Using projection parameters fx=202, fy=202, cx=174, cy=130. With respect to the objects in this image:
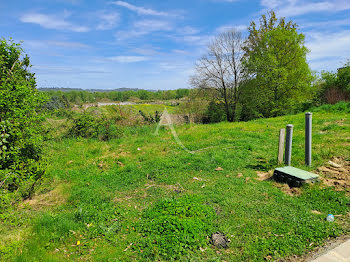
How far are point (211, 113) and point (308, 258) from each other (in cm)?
1899

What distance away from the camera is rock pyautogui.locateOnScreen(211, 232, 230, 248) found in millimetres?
3020

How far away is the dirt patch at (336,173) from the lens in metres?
4.26

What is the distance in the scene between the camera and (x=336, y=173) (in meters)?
4.67

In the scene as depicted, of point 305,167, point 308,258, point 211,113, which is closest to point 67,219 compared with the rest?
point 308,258

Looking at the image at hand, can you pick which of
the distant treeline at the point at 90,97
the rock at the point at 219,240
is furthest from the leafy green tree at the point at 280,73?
the rock at the point at 219,240

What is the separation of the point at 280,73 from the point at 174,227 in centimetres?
1973

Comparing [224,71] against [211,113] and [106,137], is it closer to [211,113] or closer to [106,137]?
[211,113]

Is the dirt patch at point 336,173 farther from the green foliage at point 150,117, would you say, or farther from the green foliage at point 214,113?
the green foliage at point 214,113

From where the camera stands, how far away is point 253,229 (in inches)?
130

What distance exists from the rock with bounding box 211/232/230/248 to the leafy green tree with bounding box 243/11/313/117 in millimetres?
18411

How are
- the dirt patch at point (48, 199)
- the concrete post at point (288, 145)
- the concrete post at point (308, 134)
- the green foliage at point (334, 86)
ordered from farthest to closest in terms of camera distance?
the green foliage at point (334, 86)
the concrete post at point (288, 145)
the concrete post at point (308, 134)
the dirt patch at point (48, 199)

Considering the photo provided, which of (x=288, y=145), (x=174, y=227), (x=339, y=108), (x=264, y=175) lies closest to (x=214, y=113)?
(x=339, y=108)

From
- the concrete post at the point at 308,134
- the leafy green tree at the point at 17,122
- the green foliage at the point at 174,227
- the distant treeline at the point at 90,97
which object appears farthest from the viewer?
the distant treeline at the point at 90,97

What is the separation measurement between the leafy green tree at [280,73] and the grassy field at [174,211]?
13426 millimetres
